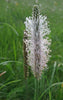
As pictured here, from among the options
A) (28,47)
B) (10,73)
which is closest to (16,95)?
(10,73)

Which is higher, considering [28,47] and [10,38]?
[10,38]

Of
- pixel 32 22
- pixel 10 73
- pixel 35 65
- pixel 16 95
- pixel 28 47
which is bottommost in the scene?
pixel 16 95

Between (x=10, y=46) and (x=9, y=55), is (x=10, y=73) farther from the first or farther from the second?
(x=10, y=46)

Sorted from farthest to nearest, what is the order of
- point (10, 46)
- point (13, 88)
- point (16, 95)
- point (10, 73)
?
point (10, 46) < point (10, 73) < point (13, 88) < point (16, 95)

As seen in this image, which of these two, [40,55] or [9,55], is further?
[9,55]

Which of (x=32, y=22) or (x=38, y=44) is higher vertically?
(x=32, y=22)

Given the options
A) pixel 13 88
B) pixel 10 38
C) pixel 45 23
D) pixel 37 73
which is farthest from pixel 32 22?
pixel 10 38

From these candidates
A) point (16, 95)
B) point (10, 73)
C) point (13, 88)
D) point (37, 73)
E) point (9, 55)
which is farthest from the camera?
point (9, 55)

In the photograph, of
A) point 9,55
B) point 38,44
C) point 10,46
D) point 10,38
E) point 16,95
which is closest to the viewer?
point 38,44

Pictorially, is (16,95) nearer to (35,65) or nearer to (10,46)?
(35,65)
